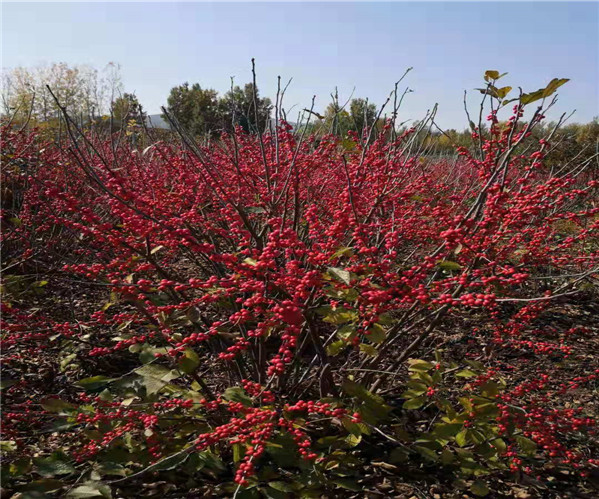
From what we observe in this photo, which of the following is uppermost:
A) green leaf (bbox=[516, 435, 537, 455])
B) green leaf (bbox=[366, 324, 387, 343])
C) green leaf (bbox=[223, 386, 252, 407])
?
green leaf (bbox=[366, 324, 387, 343])

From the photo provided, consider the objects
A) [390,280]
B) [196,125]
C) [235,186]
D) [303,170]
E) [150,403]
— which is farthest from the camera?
[196,125]

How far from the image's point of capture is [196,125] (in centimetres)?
2788

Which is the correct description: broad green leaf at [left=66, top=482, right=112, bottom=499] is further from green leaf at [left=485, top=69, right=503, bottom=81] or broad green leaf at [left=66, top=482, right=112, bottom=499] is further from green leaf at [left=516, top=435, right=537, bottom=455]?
green leaf at [left=485, top=69, right=503, bottom=81]

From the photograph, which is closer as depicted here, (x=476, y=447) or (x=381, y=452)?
(x=476, y=447)

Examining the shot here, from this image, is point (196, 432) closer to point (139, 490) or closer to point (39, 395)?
point (139, 490)

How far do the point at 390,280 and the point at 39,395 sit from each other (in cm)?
261

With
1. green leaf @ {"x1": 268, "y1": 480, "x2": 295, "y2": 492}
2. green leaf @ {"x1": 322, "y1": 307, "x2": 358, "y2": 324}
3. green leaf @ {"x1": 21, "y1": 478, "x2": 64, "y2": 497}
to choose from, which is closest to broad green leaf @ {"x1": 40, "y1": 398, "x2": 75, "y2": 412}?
green leaf @ {"x1": 21, "y1": 478, "x2": 64, "y2": 497}

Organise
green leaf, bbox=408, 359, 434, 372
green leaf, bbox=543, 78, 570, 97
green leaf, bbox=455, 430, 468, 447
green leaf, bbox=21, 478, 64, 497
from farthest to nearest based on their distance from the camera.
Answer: green leaf, bbox=408, 359, 434, 372
green leaf, bbox=455, 430, 468, 447
green leaf, bbox=21, 478, 64, 497
green leaf, bbox=543, 78, 570, 97

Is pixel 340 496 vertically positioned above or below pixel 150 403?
below

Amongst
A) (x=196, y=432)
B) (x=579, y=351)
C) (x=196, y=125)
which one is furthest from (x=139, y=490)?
(x=196, y=125)

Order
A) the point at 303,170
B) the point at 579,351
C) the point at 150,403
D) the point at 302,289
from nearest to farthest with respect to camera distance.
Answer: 1. the point at 302,289
2. the point at 150,403
3. the point at 303,170
4. the point at 579,351

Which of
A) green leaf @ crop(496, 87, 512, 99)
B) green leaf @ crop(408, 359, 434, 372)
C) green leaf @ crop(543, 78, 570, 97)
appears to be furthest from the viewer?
green leaf @ crop(408, 359, 434, 372)

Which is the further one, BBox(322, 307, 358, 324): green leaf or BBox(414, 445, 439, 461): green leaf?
BBox(414, 445, 439, 461): green leaf

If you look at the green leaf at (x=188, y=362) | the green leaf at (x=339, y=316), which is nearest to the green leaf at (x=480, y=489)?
the green leaf at (x=339, y=316)
